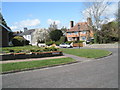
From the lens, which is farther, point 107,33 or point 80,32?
point 80,32

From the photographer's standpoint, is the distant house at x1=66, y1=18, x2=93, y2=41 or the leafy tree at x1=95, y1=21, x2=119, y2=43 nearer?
the leafy tree at x1=95, y1=21, x2=119, y2=43

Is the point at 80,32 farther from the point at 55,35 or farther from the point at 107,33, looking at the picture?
the point at 107,33

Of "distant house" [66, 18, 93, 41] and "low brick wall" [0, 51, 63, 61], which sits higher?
"distant house" [66, 18, 93, 41]

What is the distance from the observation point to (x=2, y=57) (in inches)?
533

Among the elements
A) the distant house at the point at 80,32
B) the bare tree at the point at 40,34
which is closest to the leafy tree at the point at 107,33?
the distant house at the point at 80,32

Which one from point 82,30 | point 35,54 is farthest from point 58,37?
point 35,54

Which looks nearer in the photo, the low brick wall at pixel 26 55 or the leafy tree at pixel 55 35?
the low brick wall at pixel 26 55

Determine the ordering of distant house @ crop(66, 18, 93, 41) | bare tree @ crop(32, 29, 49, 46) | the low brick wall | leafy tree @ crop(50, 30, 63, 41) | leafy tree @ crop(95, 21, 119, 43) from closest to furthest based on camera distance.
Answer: the low brick wall, leafy tree @ crop(95, 21, 119, 43), distant house @ crop(66, 18, 93, 41), leafy tree @ crop(50, 30, 63, 41), bare tree @ crop(32, 29, 49, 46)

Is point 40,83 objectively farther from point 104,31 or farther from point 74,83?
point 104,31

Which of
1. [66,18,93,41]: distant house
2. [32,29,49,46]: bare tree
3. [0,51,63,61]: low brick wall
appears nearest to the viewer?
[0,51,63,61]: low brick wall

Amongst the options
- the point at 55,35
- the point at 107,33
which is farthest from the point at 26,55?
the point at 55,35

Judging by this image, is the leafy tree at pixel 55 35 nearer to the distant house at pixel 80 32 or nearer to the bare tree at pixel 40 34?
the distant house at pixel 80 32

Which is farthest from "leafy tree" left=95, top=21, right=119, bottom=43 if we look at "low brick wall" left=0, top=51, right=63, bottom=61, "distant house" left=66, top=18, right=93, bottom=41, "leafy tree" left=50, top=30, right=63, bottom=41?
"low brick wall" left=0, top=51, right=63, bottom=61

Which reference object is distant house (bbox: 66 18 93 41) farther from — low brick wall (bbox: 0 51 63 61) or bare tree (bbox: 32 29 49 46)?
low brick wall (bbox: 0 51 63 61)
